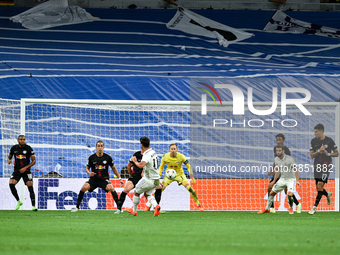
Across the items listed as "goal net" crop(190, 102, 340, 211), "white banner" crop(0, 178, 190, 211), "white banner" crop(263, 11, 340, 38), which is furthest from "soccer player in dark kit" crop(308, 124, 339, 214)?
"white banner" crop(263, 11, 340, 38)

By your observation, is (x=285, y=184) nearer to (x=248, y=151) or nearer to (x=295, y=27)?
(x=248, y=151)

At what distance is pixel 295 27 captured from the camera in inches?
736

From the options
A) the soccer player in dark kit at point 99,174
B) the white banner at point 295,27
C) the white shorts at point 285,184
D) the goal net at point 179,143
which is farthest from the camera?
the white banner at point 295,27

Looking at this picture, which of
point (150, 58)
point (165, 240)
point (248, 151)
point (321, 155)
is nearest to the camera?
point (165, 240)

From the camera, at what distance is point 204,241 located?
215 inches

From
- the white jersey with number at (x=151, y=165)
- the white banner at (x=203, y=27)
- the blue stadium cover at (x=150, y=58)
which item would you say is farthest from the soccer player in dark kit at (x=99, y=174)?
the white banner at (x=203, y=27)

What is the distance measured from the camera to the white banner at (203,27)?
18.3 m

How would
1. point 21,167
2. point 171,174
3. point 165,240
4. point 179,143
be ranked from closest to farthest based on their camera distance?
1. point 165,240
2. point 171,174
3. point 21,167
4. point 179,143

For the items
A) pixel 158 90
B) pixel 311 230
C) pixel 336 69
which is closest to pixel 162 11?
pixel 158 90

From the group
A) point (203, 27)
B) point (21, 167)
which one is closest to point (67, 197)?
point (21, 167)

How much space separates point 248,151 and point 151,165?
4.87 m

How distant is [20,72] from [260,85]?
340 inches

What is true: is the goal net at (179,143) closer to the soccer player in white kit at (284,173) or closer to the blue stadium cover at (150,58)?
the blue stadium cover at (150,58)

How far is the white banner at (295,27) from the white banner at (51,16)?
6.99 m
